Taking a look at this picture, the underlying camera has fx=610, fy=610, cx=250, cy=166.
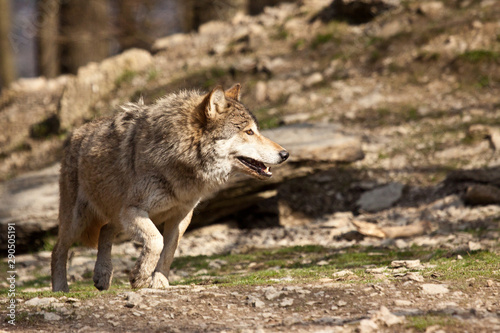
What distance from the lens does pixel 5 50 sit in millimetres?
22125

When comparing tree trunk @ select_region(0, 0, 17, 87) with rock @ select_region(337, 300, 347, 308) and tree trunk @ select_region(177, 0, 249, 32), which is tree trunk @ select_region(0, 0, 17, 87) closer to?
tree trunk @ select_region(177, 0, 249, 32)

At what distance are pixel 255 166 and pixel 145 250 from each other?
140cm

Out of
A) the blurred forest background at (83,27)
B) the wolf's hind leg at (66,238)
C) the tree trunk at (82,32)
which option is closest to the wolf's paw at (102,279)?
the wolf's hind leg at (66,238)

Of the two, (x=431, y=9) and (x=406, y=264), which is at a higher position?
(x=431, y=9)

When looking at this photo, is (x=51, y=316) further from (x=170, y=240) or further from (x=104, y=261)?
(x=104, y=261)

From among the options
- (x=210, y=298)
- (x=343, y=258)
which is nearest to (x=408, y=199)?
(x=343, y=258)

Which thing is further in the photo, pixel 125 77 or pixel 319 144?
pixel 125 77

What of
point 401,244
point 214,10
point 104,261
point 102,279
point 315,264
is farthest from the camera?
point 214,10

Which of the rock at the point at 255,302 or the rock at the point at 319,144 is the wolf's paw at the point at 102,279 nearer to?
the rock at the point at 255,302

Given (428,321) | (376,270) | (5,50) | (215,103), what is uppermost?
(215,103)

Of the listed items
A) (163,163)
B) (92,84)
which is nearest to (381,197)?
(163,163)

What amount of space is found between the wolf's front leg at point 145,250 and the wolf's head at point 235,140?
0.99 meters

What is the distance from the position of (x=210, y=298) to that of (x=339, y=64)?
867cm

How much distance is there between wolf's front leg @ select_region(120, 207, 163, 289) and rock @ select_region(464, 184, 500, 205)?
4.92m
